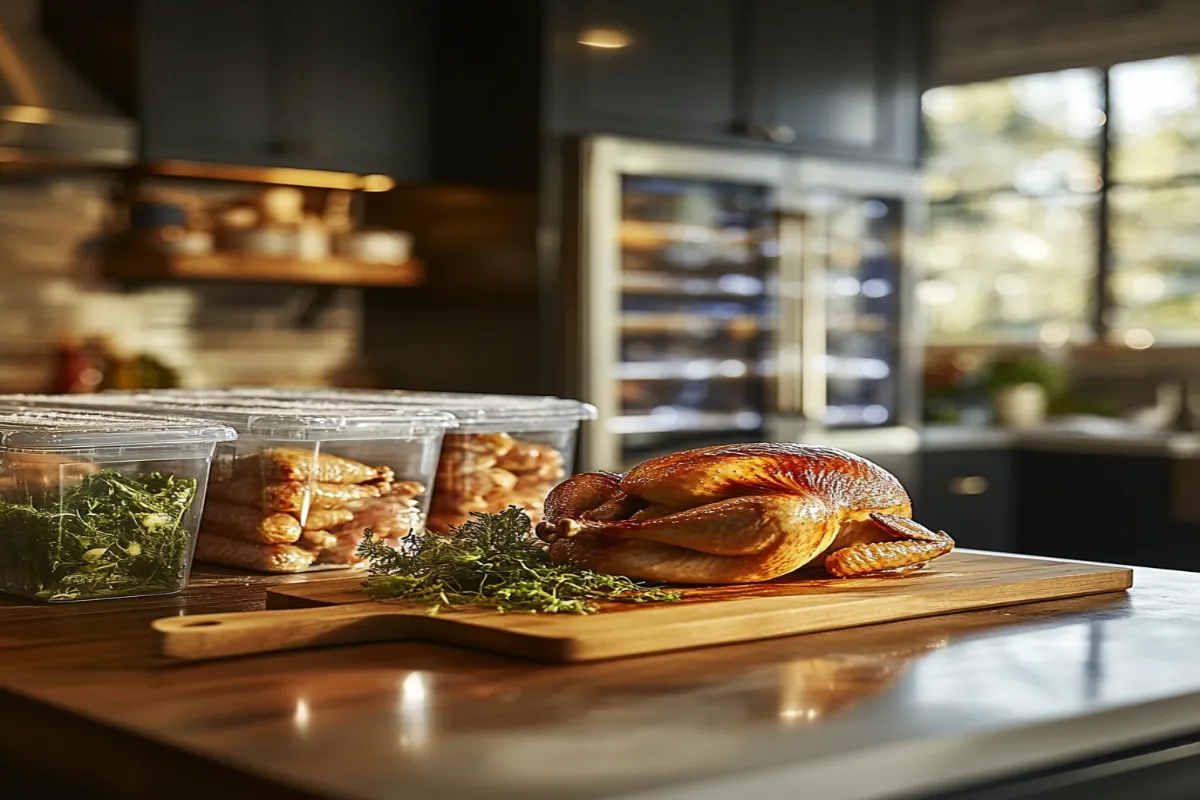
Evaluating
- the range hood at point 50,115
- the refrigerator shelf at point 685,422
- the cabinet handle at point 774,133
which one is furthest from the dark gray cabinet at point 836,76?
the range hood at point 50,115

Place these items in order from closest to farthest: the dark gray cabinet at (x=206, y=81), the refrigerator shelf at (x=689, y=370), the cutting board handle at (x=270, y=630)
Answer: the cutting board handle at (x=270, y=630) < the dark gray cabinet at (x=206, y=81) < the refrigerator shelf at (x=689, y=370)

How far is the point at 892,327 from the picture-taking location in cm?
498

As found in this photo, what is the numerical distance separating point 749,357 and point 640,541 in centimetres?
326

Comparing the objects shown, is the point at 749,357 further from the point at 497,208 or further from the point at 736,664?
the point at 736,664

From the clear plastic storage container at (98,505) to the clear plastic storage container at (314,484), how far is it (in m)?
0.10

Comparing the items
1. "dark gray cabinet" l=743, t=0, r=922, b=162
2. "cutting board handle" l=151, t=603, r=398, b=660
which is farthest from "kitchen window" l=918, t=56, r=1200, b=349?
"cutting board handle" l=151, t=603, r=398, b=660

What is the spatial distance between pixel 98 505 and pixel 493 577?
0.38 meters

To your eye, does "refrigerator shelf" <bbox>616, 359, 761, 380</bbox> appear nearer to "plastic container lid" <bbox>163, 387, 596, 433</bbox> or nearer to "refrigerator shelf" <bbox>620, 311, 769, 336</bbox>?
"refrigerator shelf" <bbox>620, 311, 769, 336</bbox>

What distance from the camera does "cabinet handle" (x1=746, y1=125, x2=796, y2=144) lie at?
14.9 ft

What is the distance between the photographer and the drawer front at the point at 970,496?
4.96 meters

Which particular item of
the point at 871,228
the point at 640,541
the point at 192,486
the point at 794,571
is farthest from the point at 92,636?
the point at 871,228

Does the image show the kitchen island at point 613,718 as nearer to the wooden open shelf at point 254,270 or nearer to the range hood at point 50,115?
the range hood at point 50,115

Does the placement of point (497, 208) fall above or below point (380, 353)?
above

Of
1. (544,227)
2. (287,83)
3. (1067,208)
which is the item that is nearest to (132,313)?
(287,83)
